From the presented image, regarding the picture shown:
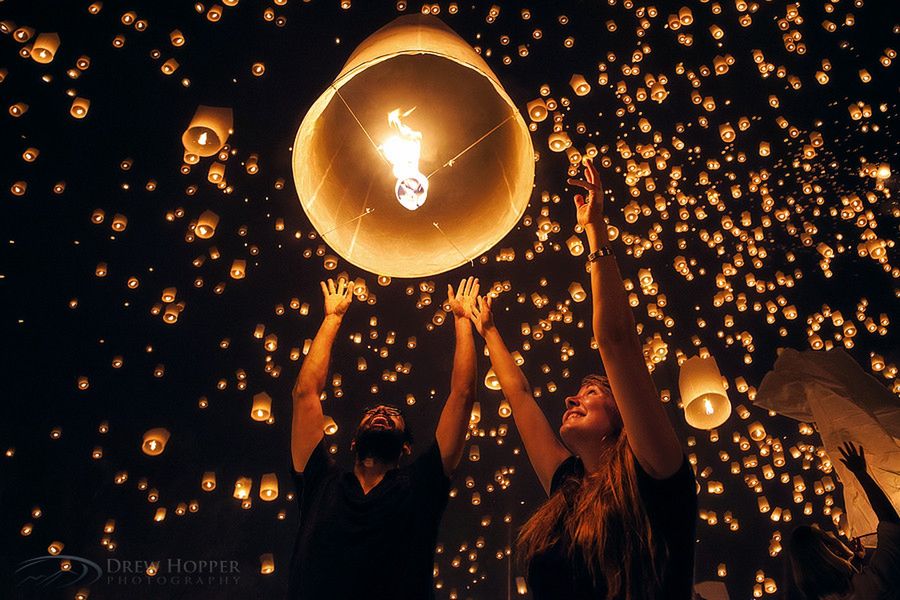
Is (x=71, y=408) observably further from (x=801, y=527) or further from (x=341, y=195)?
(x=801, y=527)

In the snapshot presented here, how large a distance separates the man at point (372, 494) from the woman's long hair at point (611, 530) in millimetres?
545

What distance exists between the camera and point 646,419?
5.38 feet

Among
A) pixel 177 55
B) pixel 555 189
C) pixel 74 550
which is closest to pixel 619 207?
pixel 555 189

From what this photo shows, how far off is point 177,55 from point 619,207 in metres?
3.53

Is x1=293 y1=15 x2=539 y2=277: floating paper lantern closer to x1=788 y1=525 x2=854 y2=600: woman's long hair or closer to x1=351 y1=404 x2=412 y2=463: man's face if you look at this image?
x1=351 y1=404 x2=412 y2=463: man's face

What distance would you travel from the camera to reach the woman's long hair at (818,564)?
346 centimetres

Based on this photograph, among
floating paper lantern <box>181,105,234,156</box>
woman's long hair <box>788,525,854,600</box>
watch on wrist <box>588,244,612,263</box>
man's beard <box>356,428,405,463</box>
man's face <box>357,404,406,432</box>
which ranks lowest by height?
woman's long hair <box>788,525,854,600</box>

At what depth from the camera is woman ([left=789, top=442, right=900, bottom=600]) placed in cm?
321

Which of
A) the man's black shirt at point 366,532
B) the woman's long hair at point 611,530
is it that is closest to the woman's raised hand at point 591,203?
the woman's long hair at point 611,530

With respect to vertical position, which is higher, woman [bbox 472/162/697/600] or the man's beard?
the man's beard

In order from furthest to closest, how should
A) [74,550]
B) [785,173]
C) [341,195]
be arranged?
[74,550] → [785,173] → [341,195]

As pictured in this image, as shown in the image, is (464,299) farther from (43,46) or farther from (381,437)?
(43,46)

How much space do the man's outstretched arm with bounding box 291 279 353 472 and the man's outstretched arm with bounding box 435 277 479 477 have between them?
0.52 metres

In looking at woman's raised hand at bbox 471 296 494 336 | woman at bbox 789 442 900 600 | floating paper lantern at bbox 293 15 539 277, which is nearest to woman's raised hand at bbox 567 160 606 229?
floating paper lantern at bbox 293 15 539 277
